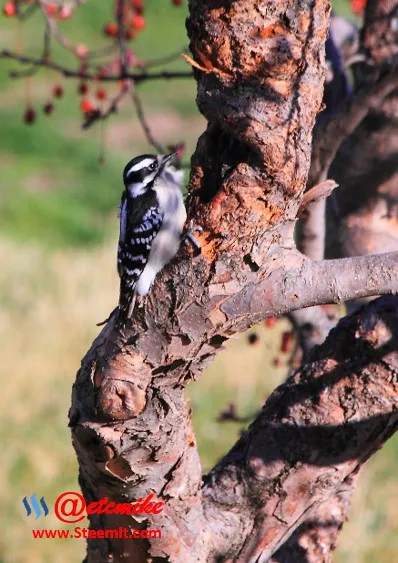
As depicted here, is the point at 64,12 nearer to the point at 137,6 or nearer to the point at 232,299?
the point at 137,6

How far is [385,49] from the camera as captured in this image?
13.5 ft

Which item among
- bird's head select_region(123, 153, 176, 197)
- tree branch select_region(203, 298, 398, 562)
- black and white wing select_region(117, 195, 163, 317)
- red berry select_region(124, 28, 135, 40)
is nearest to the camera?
tree branch select_region(203, 298, 398, 562)

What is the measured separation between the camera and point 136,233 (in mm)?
4219

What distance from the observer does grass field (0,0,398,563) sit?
5.93 metres

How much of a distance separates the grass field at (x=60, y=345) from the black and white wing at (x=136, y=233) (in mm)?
468

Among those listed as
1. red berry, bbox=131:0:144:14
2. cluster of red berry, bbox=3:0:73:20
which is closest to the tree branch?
cluster of red berry, bbox=3:0:73:20

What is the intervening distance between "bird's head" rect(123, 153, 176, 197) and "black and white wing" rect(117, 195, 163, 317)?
7cm

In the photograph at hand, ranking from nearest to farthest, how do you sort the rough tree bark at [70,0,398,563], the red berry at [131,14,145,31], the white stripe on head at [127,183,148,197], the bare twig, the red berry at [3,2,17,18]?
the rough tree bark at [70,0,398,563]
the bare twig
the white stripe on head at [127,183,148,197]
the red berry at [3,2,17,18]
the red berry at [131,14,145,31]

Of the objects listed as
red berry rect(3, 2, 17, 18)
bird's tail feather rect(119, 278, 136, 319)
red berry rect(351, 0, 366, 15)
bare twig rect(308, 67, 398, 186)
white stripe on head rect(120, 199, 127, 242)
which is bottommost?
bird's tail feather rect(119, 278, 136, 319)

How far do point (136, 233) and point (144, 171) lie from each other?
33 centimetres

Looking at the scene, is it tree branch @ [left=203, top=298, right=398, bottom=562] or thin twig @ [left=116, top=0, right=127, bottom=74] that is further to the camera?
thin twig @ [left=116, top=0, right=127, bottom=74]

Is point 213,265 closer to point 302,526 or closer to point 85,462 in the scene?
point 85,462

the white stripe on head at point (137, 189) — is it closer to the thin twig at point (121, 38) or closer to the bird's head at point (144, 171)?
the bird's head at point (144, 171)

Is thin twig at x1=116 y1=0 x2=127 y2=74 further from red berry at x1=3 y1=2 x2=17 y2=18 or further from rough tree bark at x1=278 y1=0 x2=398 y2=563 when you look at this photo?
rough tree bark at x1=278 y1=0 x2=398 y2=563
